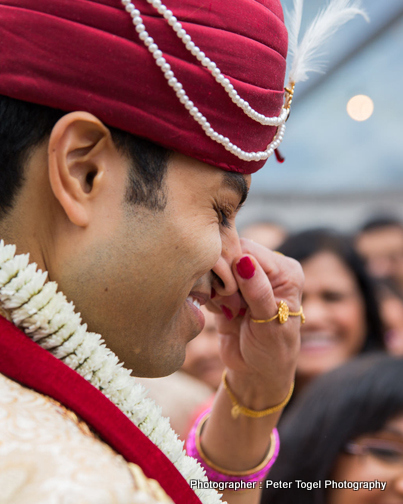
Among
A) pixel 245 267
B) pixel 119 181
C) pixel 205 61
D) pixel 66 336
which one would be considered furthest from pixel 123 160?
pixel 245 267

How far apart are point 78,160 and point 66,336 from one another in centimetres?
39

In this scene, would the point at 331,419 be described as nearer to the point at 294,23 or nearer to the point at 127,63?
the point at 294,23

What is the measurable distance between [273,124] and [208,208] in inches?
12.0

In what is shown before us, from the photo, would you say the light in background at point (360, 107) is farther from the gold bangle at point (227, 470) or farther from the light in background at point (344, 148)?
the gold bangle at point (227, 470)

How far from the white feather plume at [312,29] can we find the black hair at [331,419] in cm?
149

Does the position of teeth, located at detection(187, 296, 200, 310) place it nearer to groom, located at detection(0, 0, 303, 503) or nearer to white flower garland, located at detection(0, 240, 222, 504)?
groom, located at detection(0, 0, 303, 503)

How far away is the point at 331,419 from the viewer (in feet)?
8.86

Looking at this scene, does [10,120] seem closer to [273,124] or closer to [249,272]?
[273,124]

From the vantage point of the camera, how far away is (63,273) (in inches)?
52.1

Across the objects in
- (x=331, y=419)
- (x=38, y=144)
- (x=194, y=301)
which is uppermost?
(x=38, y=144)

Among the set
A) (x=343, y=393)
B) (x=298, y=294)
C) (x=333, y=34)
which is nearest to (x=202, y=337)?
(x=343, y=393)

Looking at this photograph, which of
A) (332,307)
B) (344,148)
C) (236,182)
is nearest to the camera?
(236,182)

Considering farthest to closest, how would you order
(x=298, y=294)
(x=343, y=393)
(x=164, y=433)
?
(x=343, y=393) → (x=298, y=294) → (x=164, y=433)

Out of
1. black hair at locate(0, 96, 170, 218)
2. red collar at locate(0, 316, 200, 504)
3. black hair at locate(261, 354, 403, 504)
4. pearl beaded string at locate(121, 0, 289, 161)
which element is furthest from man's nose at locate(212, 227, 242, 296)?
black hair at locate(261, 354, 403, 504)
